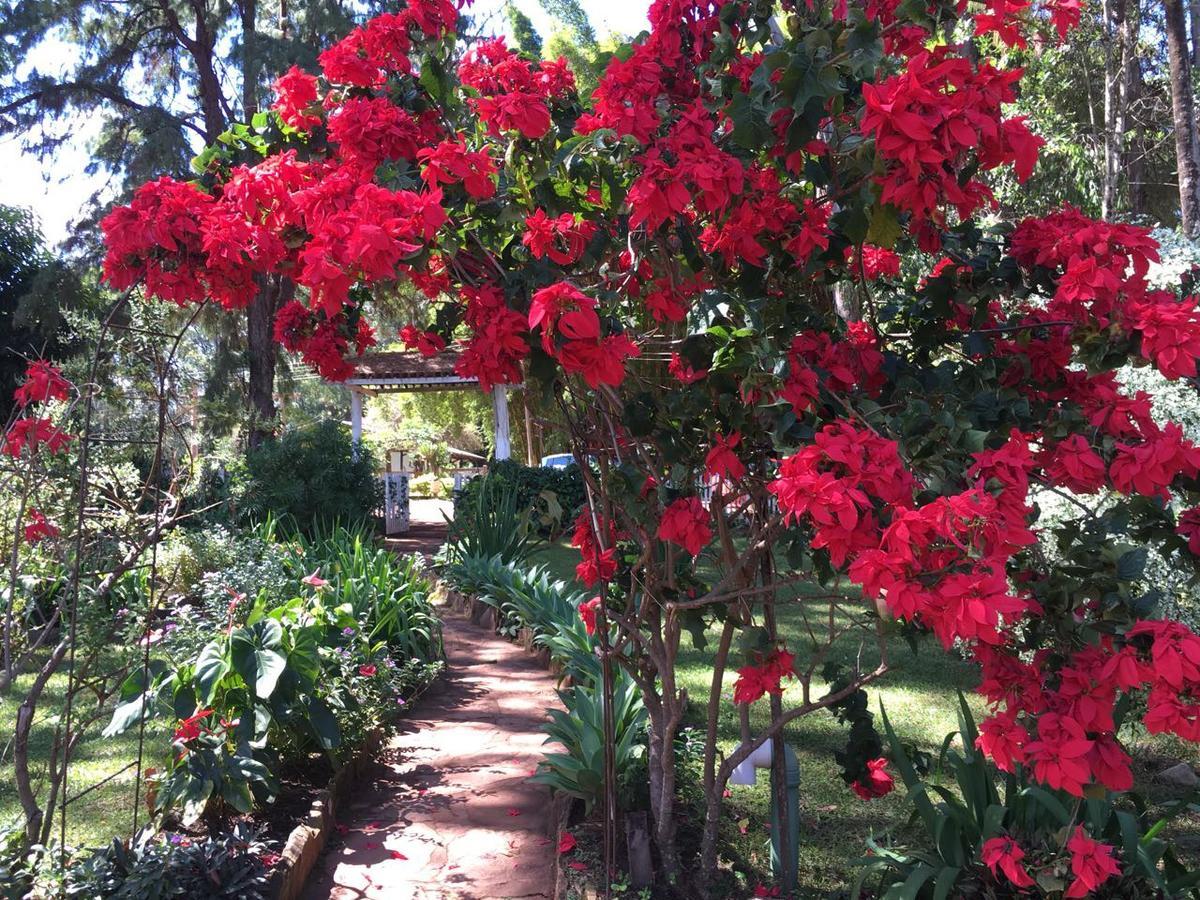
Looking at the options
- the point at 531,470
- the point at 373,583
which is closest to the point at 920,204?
the point at 373,583

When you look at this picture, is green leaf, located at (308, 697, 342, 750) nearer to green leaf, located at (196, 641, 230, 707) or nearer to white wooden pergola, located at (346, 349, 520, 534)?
green leaf, located at (196, 641, 230, 707)

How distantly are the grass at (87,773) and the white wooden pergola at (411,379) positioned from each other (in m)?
9.07

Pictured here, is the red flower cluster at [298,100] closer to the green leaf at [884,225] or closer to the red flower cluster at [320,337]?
the red flower cluster at [320,337]

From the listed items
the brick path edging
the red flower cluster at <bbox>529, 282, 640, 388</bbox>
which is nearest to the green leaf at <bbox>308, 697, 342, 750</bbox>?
the brick path edging

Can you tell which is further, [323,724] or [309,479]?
[309,479]

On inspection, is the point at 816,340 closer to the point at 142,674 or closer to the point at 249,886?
the point at 249,886

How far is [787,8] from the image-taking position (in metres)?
2.64

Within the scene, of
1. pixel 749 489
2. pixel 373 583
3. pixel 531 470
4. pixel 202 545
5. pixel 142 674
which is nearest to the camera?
pixel 749 489

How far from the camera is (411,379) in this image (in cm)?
1504

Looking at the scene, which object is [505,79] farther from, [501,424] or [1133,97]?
[501,424]

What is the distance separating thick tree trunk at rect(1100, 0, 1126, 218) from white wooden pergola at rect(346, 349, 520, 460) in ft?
27.6

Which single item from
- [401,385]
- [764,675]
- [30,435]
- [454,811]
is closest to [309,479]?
[401,385]

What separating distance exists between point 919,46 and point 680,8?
75 centimetres

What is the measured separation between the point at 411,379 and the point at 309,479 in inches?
148
